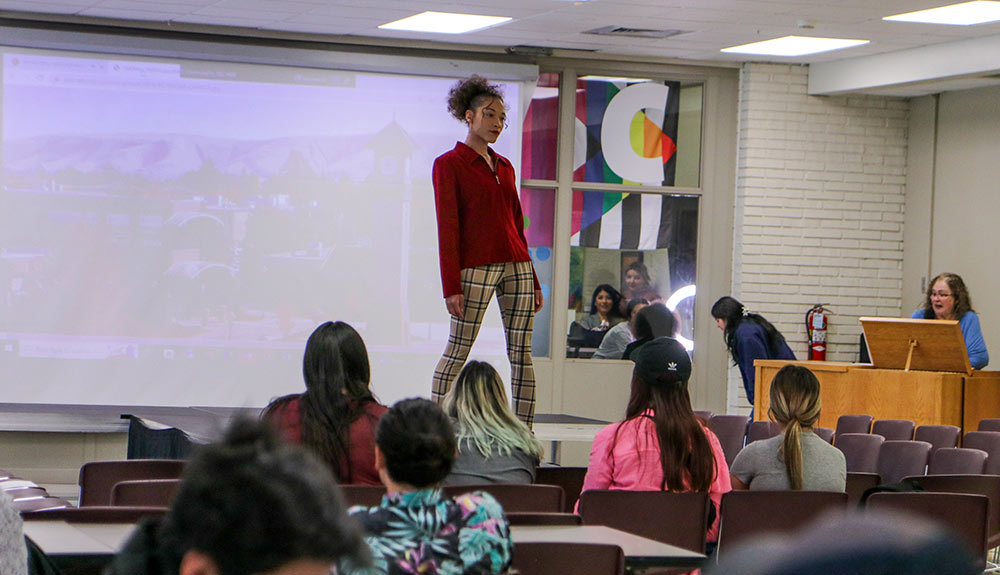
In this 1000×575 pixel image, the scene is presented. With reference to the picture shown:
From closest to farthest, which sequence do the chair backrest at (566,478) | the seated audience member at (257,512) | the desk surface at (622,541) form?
the seated audience member at (257,512)
the desk surface at (622,541)
the chair backrest at (566,478)

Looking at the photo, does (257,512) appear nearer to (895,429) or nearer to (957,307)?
(895,429)

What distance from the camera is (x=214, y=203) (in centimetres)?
880

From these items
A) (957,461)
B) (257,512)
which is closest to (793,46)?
(957,461)

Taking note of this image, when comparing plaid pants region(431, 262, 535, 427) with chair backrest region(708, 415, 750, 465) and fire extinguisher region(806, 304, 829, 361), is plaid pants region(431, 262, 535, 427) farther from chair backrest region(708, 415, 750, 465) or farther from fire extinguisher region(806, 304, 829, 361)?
fire extinguisher region(806, 304, 829, 361)

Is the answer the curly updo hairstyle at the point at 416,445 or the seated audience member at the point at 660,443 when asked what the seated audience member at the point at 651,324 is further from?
→ the curly updo hairstyle at the point at 416,445

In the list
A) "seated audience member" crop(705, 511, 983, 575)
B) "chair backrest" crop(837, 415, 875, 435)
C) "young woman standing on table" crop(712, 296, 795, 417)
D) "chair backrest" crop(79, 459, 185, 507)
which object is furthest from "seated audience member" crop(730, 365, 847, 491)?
"young woman standing on table" crop(712, 296, 795, 417)

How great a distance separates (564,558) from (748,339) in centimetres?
632

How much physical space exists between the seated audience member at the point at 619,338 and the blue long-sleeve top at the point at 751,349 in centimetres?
140

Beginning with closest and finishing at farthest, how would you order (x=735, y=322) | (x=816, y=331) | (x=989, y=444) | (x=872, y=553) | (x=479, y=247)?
(x=872, y=553)
(x=479, y=247)
(x=989, y=444)
(x=735, y=322)
(x=816, y=331)

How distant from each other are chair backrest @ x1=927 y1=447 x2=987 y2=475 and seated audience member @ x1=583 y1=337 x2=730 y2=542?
1633 millimetres

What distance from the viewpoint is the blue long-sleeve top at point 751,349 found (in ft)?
27.9

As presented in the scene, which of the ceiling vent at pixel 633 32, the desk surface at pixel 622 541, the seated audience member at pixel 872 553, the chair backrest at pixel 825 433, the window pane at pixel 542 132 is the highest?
the ceiling vent at pixel 633 32

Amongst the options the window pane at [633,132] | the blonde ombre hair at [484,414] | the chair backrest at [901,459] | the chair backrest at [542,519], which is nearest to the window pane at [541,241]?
the window pane at [633,132]

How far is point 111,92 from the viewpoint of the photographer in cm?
852
